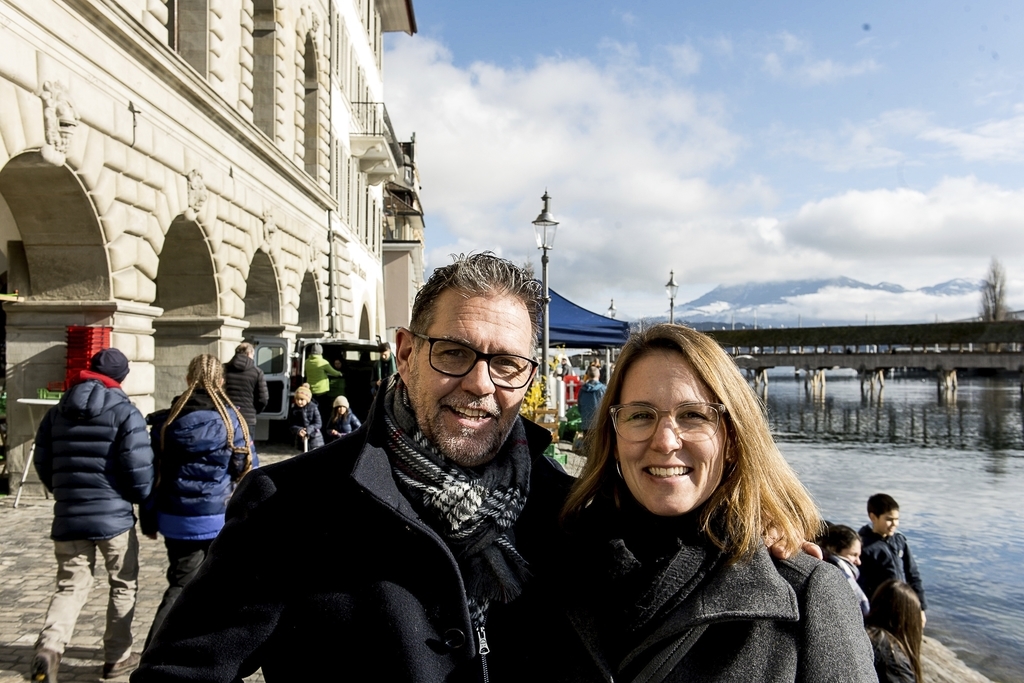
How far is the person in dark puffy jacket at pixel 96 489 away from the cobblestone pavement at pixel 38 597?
306mm

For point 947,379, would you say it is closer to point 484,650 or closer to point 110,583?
point 110,583

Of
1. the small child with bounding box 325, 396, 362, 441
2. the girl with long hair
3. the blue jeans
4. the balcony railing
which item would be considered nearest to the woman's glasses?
the girl with long hair

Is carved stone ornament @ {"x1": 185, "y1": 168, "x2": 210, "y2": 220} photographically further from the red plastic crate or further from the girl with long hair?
the girl with long hair

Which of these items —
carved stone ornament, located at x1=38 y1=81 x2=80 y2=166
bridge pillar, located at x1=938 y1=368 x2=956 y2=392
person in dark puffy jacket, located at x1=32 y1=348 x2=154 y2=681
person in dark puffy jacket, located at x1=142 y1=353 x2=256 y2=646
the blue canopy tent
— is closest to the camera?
person in dark puffy jacket, located at x1=32 y1=348 x2=154 y2=681

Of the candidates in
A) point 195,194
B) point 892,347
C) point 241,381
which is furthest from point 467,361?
point 892,347

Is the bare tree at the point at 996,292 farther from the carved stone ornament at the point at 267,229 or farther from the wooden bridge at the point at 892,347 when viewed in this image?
the carved stone ornament at the point at 267,229

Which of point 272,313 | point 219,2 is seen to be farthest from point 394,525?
point 272,313

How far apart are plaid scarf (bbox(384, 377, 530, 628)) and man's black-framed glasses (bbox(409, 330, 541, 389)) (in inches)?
6.6

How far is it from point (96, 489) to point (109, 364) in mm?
812

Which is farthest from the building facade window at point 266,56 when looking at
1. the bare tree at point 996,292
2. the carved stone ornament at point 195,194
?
the bare tree at point 996,292

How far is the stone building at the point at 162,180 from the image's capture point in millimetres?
8172

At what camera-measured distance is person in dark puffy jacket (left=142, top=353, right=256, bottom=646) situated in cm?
484

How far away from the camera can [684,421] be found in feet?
6.73

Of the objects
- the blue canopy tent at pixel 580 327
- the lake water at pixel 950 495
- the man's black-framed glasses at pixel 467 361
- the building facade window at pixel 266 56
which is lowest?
the lake water at pixel 950 495
